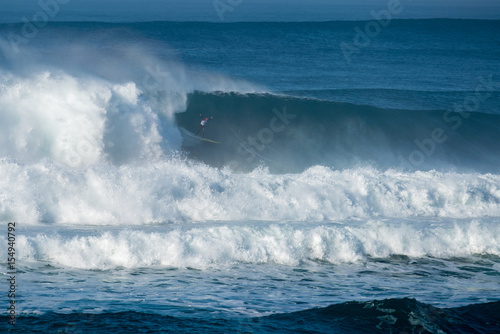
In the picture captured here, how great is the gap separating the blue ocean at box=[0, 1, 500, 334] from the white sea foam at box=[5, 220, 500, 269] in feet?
0.13

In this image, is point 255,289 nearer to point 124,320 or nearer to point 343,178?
point 124,320

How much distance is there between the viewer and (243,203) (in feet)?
47.1

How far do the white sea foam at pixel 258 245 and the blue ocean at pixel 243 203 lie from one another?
1.5 inches

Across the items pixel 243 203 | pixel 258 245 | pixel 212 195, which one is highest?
pixel 212 195

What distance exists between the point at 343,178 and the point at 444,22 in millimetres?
42157

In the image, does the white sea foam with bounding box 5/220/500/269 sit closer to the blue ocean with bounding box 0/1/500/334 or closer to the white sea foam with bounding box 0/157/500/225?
the blue ocean with bounding box 0/1/500/334

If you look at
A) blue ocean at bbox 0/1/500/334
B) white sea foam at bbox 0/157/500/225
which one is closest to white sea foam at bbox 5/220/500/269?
blue ocean at bbox 0/1/500/334

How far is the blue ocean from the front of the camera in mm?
8852

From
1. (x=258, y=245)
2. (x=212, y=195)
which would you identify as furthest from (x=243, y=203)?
(x=258, y=245)

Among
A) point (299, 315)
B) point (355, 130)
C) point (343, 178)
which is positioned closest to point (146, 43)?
point (355, 130)

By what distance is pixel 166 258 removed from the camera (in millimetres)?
11094

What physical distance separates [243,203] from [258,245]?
2.73m

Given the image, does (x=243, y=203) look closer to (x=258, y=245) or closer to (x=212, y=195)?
(x=212, y=195)

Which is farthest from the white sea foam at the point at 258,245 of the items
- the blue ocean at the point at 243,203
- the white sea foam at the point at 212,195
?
the white sea foam at the point at 212,195
